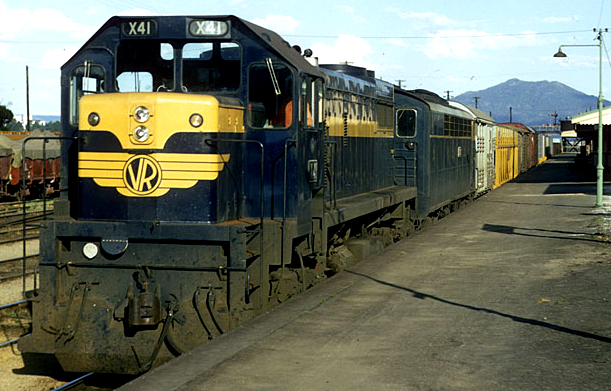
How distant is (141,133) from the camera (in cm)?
793

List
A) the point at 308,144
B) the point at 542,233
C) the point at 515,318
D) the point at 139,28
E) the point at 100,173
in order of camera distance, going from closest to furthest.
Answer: the point at 100,173, the point at 139,28, the point at 515,318, the point at 308,144, the point at 542,233

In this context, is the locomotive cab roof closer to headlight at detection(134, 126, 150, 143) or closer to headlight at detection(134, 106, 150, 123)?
headlight at detection(134, 106, 150, 123)

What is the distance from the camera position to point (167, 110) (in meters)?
7.92

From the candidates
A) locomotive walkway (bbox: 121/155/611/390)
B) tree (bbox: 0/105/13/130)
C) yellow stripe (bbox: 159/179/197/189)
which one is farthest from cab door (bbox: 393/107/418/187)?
tree (bbox: 0/105/13/130)

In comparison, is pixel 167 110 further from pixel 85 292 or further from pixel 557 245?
pixel 557 245

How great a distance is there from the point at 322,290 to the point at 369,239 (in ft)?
12.2

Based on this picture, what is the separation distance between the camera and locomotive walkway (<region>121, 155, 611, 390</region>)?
634 cm

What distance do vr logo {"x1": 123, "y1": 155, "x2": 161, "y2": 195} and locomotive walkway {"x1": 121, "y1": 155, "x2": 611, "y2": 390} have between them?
1.89m

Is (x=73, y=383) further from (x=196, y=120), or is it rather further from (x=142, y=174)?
(x=196, y=120)

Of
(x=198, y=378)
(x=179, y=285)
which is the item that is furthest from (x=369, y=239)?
(x=198, y=378)

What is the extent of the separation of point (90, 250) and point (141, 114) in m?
1.64

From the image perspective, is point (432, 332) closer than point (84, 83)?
Yes

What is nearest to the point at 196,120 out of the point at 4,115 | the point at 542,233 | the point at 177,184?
the point at 177,184

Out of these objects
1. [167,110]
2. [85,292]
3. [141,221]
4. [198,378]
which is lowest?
[198,378]
